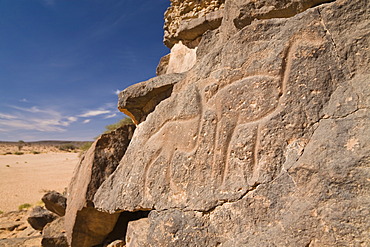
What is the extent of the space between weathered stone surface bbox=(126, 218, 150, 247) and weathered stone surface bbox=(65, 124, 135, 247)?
0.60 m

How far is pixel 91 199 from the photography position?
2.96m

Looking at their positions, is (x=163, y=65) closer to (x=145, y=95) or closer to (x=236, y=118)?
(x=145, y=95)

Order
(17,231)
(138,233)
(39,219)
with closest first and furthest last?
(138,233)
(39,219)
(17,231)

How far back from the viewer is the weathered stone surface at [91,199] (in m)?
3.02

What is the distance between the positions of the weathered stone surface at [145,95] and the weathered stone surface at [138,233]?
1345 millimetres

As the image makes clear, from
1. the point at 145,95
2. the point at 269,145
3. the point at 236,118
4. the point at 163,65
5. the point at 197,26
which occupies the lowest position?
the point at 269,145

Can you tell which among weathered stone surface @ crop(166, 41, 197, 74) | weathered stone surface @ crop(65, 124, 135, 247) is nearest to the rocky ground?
weathered stone surface @ crop(65, 124, 135, 247)

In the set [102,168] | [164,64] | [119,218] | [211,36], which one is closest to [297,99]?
[211,36]

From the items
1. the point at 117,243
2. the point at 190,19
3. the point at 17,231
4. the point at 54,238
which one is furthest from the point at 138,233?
the point at 17,231

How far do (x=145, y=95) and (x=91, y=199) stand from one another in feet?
4.93

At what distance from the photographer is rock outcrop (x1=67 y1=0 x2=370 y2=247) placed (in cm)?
158

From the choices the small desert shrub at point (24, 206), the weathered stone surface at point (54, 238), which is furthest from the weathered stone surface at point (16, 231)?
the small desert shrub at point (24, 206)

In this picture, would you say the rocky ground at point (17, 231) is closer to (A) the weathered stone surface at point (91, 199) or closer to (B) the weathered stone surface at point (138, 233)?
(A) the weathered stone surface at point (91, 199)

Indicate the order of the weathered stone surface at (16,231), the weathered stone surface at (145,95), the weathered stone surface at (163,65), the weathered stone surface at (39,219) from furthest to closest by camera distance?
the weathered stone surface at (163,65) < the weathered stone surface at (39,219) < the weathered stone surface at (16,231) < the weathered stone surface at (145,95)
